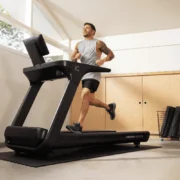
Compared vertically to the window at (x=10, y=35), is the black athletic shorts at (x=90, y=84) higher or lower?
lower

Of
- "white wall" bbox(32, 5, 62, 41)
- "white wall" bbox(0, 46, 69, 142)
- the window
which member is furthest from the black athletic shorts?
"white wall" bbox(32, 5, 62, 41)

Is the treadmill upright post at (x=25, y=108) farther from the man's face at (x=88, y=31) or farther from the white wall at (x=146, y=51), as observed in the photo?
the white wall at (x=146, y=51)

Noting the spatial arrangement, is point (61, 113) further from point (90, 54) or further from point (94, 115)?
point (94, 115)

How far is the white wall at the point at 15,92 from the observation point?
3145mm

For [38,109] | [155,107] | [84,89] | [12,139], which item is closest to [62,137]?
[12,139]

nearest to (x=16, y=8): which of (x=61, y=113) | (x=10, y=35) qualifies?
(x=10, y=35)

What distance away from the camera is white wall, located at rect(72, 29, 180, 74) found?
448 centimetres

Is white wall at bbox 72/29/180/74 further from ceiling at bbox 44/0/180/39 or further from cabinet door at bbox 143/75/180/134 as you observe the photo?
cabinet door at bbox 143/75/180/134

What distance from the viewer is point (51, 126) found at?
2.02 metres

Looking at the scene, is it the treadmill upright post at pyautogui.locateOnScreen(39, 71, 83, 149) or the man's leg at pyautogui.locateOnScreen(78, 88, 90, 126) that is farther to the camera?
the man's leg at pyautogui.locateOnScreen(78, 88, 90, 126)

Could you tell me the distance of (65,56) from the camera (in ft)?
16.3

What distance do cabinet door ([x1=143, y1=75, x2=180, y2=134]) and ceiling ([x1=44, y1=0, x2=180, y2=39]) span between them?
37.6 inches

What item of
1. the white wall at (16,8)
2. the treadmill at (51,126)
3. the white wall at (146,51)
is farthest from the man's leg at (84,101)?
the white wall at (146,51)

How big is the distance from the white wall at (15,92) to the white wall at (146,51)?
5.10 feet
